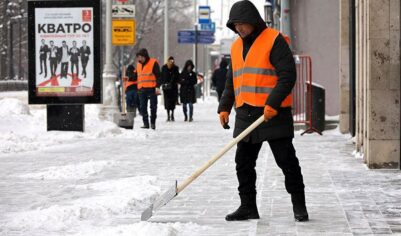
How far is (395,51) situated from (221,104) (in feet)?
12.8

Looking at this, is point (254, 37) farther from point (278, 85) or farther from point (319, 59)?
point (319, 59)

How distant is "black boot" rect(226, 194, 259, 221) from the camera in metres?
7.69

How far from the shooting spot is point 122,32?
25766 millimetres

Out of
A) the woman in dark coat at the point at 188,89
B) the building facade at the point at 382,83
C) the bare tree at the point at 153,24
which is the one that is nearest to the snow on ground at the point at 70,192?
the building facade at the point at 382,83

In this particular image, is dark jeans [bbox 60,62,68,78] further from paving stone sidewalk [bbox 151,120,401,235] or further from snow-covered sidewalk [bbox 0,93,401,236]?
paving stone sidewalk [bbox 151,120,401,235]

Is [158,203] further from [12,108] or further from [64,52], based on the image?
[12,108]

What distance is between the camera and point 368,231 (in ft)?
23.1

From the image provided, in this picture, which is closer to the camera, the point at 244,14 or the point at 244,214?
the point at 244,14

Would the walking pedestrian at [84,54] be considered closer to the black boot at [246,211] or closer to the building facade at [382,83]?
the building facade at [382,83]

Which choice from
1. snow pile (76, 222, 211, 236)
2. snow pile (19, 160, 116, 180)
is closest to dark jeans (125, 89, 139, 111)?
snow pile (19, 160, 116, 180)

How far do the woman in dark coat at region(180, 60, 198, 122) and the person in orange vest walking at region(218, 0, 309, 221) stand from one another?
18101 mm

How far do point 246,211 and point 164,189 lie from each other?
2.12 m

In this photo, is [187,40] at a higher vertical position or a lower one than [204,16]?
lower

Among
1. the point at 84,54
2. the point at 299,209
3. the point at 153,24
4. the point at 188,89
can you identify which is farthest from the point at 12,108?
the point at 153,24
